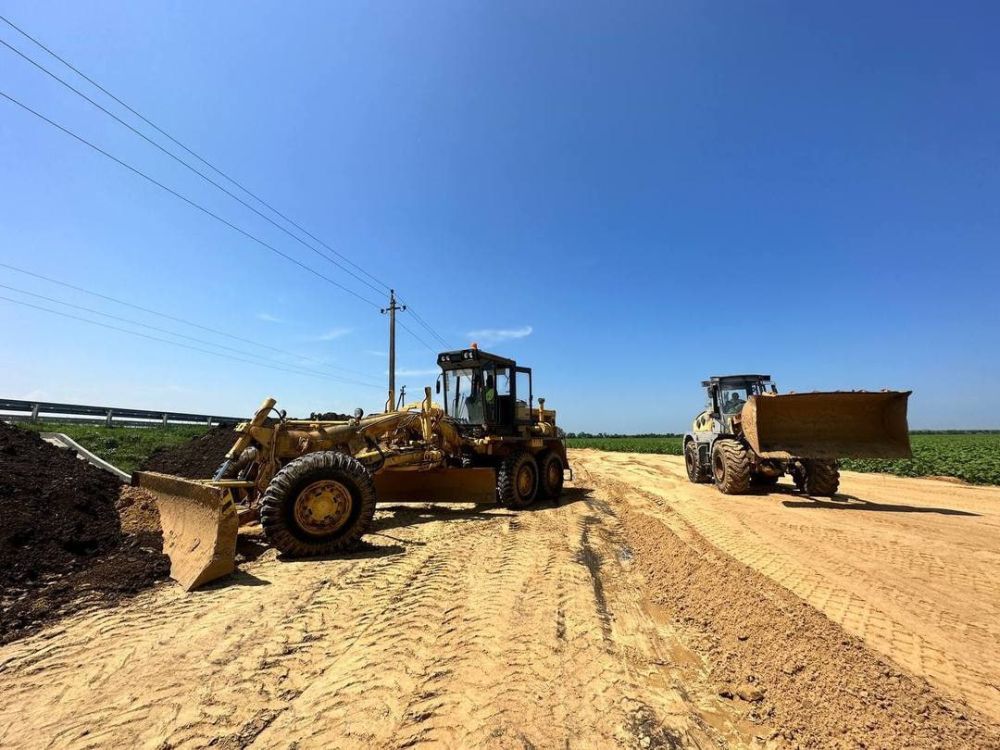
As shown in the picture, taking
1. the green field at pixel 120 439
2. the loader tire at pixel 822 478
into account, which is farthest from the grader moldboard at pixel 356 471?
the green field at pixel 120 439

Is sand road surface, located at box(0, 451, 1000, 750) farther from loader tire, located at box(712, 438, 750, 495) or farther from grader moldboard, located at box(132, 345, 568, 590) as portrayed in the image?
loader tire, located at box(712, 438, 750, 495)

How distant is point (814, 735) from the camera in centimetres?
231

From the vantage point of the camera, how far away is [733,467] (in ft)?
34.2

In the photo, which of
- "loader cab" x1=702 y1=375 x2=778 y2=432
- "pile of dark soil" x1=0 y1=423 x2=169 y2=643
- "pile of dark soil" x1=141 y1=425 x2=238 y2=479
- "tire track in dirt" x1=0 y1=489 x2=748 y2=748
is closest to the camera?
"tire track in dirt" x1=0 y1=489 x2=748 y2=748

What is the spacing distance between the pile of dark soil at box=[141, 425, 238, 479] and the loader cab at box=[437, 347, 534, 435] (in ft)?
18.2

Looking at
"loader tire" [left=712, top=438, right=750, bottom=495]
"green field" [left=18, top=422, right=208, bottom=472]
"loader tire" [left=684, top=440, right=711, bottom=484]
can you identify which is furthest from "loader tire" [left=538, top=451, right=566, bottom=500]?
"green field" [left=18, top=422, right=208, bottom=472]

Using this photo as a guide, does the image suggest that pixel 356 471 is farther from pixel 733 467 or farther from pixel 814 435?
pixel 814 435

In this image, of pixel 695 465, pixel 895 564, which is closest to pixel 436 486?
pixel 895 564

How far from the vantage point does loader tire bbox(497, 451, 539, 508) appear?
9109 millimetres

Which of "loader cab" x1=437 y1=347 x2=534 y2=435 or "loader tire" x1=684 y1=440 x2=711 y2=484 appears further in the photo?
"loader tire" x1=684 y1=440 x2=711 y2=484

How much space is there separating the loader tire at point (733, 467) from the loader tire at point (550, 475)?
12.5 ft

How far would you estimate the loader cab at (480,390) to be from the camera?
31.6 ft

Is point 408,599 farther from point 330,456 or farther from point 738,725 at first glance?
point 738,725

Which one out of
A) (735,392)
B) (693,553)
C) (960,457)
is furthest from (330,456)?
(960,457)
